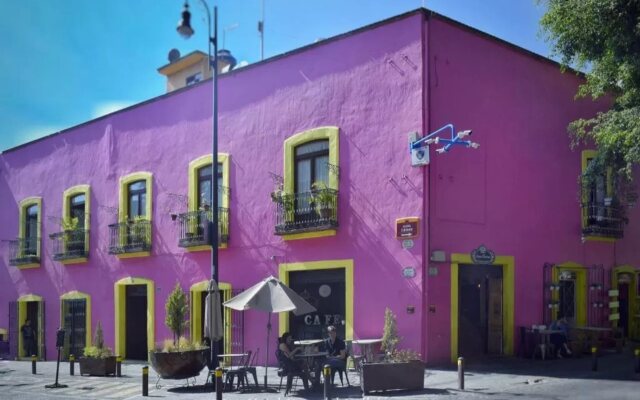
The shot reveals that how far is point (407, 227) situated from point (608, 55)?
6.18 m

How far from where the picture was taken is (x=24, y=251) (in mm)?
28047

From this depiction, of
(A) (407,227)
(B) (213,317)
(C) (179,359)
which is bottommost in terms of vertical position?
(C) (179,359)

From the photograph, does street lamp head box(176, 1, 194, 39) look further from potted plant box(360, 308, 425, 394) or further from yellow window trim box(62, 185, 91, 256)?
yellow window trim box(62, 185, 91, 256)

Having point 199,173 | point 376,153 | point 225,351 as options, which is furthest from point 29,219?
point 376,153

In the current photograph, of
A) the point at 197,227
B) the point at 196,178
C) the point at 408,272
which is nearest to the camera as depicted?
the point at 408,272

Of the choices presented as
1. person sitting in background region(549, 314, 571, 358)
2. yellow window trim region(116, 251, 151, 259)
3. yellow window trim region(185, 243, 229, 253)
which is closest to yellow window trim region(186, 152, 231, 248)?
yellow window trim region(185, 243, 229, 253)

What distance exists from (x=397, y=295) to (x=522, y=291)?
156 inches

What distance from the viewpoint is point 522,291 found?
720 inches

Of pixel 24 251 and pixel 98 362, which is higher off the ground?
pixel 24 251

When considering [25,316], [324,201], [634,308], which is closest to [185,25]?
[324,201]

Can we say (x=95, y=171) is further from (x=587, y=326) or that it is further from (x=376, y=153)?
(x=587, y=326)

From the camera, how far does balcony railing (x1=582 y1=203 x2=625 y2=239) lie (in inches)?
778

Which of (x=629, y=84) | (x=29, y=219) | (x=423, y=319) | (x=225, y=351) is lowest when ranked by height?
(x=225, y=351)

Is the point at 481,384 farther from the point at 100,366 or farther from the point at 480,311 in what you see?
the point at 100,366
